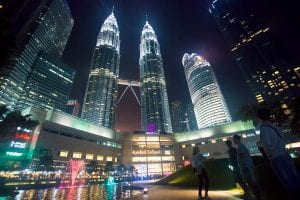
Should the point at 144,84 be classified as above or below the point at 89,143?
above

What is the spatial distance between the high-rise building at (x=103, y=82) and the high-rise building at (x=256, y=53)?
75.1 meters

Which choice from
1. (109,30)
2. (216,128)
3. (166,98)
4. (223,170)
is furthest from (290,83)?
(109,30)

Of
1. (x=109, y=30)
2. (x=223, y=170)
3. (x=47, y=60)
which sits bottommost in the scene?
(x=223, y=170)

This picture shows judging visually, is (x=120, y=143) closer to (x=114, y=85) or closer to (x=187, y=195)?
(x=114, y=85)

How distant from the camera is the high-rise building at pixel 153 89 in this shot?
121m

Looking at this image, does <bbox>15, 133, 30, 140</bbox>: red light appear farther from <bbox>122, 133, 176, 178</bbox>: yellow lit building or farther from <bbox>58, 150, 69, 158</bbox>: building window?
<bbox>122, 133, 176, 178</bbox>: yellow lit building

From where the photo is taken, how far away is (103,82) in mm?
119125

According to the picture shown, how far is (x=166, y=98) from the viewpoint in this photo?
12950cm

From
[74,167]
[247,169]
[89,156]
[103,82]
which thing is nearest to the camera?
[247,169]

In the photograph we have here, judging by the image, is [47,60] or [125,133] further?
[47,60]

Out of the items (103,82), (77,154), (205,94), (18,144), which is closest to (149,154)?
Answer: (77,154)

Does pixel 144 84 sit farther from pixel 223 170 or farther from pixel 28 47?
pixel 223 170

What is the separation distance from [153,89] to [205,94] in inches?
1614

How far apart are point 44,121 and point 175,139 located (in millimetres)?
57425
